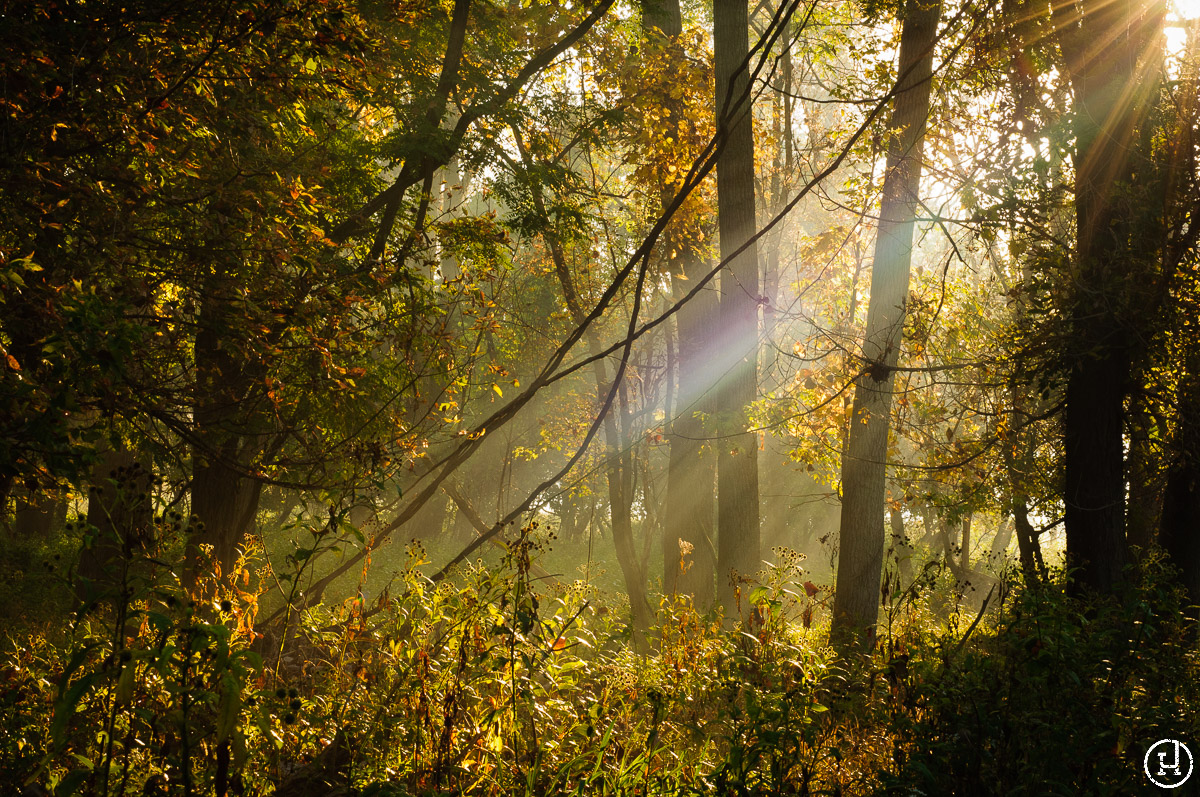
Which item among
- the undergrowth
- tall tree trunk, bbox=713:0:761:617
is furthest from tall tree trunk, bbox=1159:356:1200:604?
tall tree trunk, bbox=713:0:761:617

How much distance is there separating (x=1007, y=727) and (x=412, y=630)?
252 centimetres

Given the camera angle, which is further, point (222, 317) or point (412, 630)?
point (222, 317)

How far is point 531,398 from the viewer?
13.1 feet

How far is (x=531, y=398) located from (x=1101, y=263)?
5.06 meters

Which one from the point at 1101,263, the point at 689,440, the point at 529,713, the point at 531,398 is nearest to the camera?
the point at 529,713

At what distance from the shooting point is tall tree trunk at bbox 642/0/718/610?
9633 millimetres

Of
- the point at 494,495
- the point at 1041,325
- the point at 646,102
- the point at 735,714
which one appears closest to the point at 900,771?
the point at 735,714

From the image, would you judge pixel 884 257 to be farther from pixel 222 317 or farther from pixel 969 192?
pixel 222 317

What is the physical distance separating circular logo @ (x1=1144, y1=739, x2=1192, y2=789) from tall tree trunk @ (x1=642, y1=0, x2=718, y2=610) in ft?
21.8

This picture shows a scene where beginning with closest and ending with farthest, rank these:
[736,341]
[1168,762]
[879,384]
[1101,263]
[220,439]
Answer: [1168,762] → [220,439] → [1101,263] → [879,384] → [736,341]

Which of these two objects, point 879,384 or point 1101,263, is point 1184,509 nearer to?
point 1101,263

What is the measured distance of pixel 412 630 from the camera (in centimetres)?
346

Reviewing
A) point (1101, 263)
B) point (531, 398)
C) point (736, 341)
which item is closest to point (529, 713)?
point (531, 398)

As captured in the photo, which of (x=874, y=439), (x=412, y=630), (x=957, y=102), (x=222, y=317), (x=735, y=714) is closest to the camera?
(x=735, y=714)
